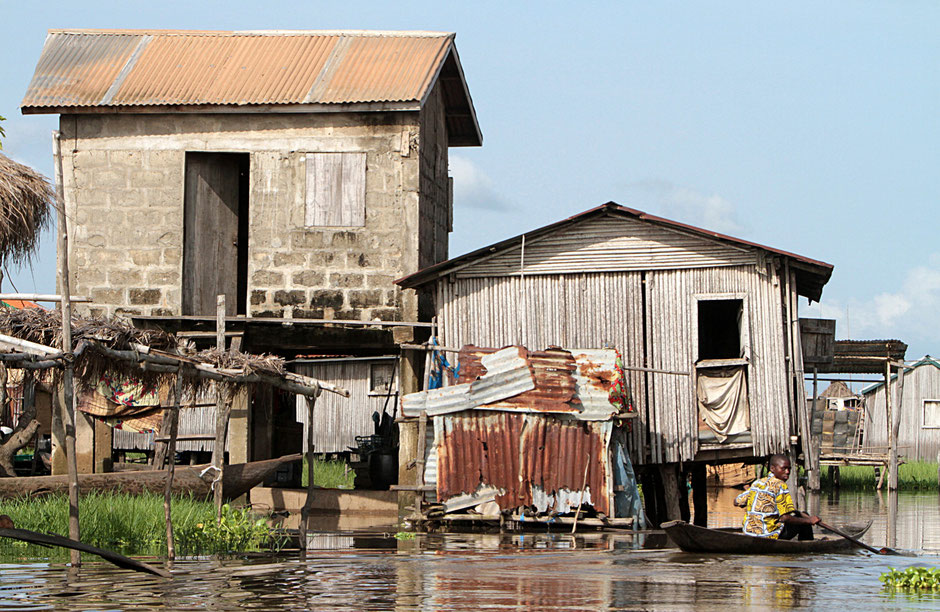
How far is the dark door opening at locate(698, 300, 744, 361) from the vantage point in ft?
72.9

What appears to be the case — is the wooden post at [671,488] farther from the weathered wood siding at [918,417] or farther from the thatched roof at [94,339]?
the weathered wood siding at [918,417]

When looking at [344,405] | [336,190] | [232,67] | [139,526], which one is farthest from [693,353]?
[344,405]

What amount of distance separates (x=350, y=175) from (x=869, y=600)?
39.7 feet

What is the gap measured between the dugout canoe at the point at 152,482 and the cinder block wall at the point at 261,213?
336cm

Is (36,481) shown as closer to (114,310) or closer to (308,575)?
(114,310)

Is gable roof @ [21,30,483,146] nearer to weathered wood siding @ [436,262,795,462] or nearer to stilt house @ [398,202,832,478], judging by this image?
stilt house @ [398,202,832,478]

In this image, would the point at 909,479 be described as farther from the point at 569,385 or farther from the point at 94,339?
the point at 94,339

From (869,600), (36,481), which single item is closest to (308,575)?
(869,600)

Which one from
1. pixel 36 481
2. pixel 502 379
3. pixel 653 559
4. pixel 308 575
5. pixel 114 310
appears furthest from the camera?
pixel 114 310

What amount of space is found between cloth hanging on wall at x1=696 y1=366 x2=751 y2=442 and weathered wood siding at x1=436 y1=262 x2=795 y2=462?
0.16 m

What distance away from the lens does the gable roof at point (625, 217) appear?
60.2 ft

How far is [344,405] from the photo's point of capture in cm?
3219

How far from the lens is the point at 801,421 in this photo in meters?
18.4

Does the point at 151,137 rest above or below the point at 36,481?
above
